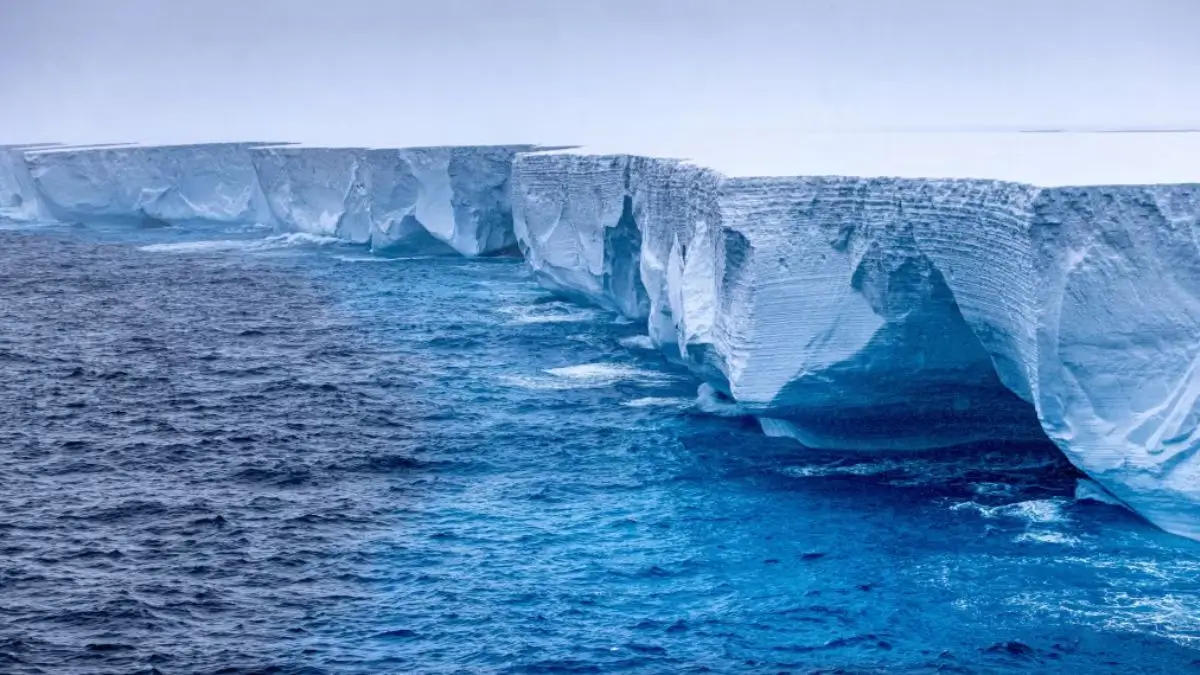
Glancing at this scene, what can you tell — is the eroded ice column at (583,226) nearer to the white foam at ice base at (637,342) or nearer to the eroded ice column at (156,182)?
the white foam at ice base at (637,342)

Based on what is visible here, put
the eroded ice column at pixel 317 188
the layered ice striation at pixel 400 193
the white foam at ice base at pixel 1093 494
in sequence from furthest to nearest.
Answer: the eroded ice column at pixel 317 188 < the layered ice striation at pixel 400 193 < the white foam at ice base at pixel 1093 494

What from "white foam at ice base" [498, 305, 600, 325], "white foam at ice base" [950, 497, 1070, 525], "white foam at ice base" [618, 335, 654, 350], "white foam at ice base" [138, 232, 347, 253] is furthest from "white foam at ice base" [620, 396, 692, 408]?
"white foam at ice base" [138, 232, 347, 253]

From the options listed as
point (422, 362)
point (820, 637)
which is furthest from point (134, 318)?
point (820, 637)

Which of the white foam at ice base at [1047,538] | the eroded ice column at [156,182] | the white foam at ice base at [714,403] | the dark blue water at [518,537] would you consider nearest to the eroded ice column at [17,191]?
the eroded ice column at [156,182]

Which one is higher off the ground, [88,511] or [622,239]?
[622,239]

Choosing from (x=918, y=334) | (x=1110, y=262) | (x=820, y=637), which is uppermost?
(x=1110, y=262)

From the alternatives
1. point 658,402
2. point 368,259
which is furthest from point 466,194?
point 658,402

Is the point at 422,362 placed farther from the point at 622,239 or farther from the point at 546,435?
the point at 546,435
